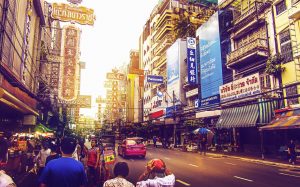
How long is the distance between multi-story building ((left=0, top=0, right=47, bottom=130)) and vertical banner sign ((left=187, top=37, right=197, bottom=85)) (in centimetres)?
2066

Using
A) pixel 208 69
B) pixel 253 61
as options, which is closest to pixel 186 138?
pixel 208 69

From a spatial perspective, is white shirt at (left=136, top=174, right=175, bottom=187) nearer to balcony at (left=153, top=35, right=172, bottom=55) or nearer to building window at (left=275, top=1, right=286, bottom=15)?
building window at (left=275, top=1, right=286, bottom=15)

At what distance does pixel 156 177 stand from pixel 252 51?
2472 centimetres

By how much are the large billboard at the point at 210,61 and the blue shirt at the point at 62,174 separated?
30732mm

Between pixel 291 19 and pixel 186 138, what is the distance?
81.1 feet

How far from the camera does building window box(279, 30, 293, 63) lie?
23.9 m

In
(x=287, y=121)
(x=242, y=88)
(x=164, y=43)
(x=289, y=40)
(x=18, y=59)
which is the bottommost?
(x=287, y=121)

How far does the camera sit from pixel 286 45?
24.5 m

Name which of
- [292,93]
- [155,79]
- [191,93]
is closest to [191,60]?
[191,93]

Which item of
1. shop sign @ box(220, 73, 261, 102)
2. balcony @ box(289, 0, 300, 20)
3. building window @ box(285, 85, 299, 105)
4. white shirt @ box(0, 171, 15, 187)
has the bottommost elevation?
white shirt @ box(0, 171, 15, 187)

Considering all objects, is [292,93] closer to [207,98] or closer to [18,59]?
[207,98]

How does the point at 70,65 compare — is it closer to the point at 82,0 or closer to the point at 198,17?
the point at 82,0

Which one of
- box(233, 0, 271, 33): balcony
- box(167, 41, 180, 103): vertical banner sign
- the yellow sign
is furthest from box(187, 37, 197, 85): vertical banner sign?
the yellow sign

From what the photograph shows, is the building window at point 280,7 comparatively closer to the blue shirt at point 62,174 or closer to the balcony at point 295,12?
the balcony at point 295,12
